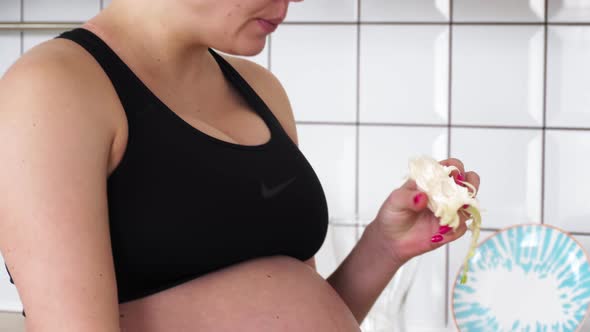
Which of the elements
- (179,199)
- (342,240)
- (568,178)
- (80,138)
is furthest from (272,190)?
(568,178)

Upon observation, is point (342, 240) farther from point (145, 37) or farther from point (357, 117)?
point (145, 37)

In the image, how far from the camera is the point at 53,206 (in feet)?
1.77

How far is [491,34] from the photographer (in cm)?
149

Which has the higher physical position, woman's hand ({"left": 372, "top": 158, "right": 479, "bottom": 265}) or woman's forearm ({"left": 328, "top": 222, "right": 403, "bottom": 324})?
woman's hand ({"left": 372, "top": 158, "right": 479, "bottom": 265})

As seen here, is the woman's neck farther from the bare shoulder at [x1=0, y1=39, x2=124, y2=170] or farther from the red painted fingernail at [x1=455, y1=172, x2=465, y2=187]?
the red painted fingernail at [x1=455, y1=172, x2=465, y2=187]

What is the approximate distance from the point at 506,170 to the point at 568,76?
22 centimetres

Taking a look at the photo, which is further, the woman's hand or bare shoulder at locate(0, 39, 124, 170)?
the woman's hand

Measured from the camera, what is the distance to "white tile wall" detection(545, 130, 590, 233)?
58.4 inches

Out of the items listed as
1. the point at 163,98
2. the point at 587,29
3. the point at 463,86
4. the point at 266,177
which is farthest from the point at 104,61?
the point at 587,29

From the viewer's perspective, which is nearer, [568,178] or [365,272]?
[365,272]

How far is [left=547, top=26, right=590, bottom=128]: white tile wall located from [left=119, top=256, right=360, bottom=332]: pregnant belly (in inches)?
35.6

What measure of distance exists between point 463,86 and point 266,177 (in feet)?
2.94

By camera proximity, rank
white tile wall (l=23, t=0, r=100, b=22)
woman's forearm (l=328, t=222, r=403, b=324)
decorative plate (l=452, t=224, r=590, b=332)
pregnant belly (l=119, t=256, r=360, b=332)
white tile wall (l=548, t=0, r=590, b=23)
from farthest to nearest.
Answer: white tile wall (l=23, t=0, r=100, b=22) → white tile wall (l=548, t=0, r=590, b=23) → decorative plate (l=452, t=224, r=590, b=332) → woman's forearm (l=328, t=222, r=403, b=324) → pregnant belly (l=119, t=256, r=360, b=332)

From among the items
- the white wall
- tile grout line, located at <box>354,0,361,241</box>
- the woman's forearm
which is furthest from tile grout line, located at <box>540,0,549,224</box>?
the woman's forearm
